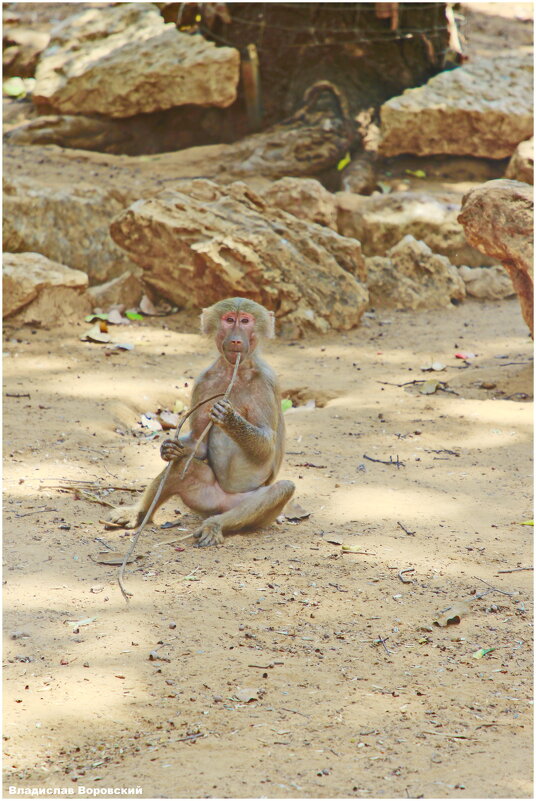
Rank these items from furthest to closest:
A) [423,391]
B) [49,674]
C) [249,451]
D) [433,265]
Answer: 1. [433,265]
2. [423,391]
3. [249,451]
4. [49,674]

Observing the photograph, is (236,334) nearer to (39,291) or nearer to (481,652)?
(481,652)

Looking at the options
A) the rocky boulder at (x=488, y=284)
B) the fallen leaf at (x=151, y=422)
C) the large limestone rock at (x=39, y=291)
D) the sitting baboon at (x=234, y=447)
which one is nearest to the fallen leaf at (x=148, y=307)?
the large limestone rock at (x=39, y=291)

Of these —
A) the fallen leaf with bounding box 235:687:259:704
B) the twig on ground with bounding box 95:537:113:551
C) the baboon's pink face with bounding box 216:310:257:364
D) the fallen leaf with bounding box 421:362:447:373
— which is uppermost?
the baboon's pink face with bounding box 216:310:257:364

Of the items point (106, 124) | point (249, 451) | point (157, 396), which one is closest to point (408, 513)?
point (249, 451)

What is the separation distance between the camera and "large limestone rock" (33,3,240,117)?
1255 centimetres

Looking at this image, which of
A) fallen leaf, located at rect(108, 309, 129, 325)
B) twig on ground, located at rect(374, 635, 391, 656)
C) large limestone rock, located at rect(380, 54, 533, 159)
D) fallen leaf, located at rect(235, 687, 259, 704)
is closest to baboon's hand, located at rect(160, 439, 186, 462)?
twig on ground, located at rect(374, 635, 391, 656)

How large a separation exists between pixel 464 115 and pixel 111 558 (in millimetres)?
10164

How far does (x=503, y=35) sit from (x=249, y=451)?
14.1 metres

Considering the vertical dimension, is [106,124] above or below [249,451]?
above

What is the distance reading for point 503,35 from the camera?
16.1 m

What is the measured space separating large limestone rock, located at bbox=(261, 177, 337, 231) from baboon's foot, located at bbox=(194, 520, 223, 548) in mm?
6785

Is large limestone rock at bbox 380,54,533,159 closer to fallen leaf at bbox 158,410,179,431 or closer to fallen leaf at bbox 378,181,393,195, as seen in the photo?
fallen leaf at bbox 378,181,393,195

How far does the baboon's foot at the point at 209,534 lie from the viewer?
4.71 m

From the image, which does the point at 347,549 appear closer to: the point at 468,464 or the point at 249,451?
the point at 249,451
